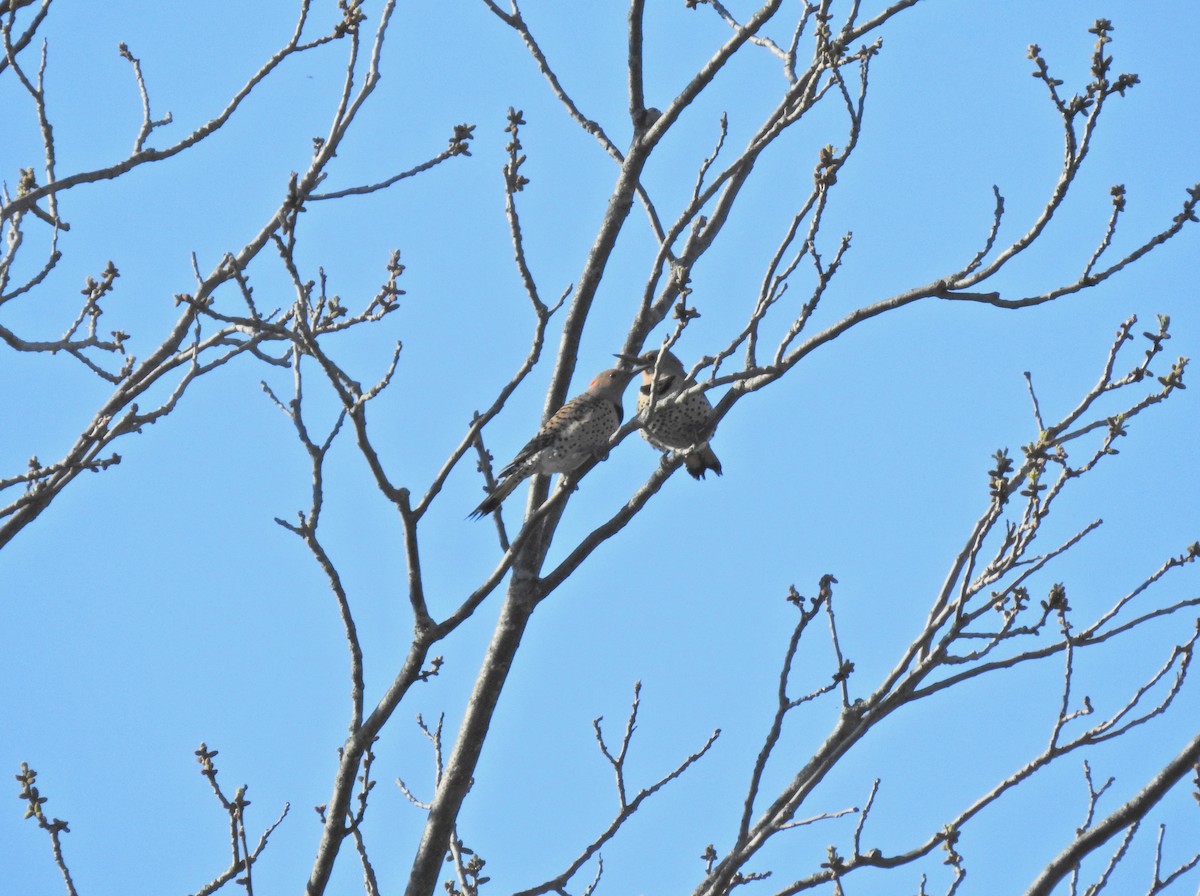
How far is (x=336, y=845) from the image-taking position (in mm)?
3977

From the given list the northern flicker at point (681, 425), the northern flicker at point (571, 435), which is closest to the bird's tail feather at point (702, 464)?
the northern flicker at point (681, 425)

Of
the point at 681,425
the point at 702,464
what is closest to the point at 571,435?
the point at 681,425

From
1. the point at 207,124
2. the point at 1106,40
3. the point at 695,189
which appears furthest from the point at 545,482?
the point at 1106,40

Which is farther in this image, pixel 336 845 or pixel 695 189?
pixel 695 189

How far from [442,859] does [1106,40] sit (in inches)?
117

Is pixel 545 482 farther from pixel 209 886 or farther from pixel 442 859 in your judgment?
pixel 209 886

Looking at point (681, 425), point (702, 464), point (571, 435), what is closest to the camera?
point (571, 435)

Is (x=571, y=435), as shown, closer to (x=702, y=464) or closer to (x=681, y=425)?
(x=681, y=425)

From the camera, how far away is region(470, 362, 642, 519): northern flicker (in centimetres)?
577

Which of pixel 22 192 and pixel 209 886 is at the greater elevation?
pixel 22 192

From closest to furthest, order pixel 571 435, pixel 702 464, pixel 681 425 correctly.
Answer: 1. pixel 571 435
2. pixel 681 425
3. pixel 702 464

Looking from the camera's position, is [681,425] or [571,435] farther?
[681,425]

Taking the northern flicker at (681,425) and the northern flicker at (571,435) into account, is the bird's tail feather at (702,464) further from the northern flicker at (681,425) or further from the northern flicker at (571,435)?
the northern flicker at (571,435)

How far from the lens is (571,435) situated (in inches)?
242
